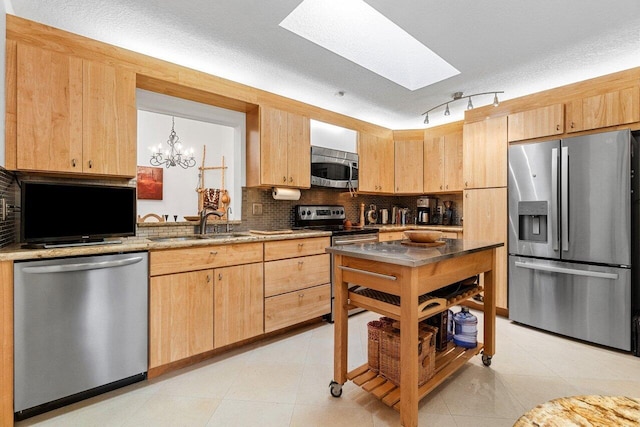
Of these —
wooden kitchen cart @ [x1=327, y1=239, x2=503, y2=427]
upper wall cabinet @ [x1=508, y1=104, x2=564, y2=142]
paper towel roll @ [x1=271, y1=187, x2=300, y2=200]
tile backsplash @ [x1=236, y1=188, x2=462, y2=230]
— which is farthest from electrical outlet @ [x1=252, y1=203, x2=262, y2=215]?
upper wall cabinet @ [x1=508, y1=104, x2=564, y2=142]

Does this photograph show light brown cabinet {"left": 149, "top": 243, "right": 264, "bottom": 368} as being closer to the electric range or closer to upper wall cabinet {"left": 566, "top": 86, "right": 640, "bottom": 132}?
the electric range

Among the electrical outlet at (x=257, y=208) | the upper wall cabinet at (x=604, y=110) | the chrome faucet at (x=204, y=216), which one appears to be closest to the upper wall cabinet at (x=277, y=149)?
the electrical outlet at (x=257, y=208)

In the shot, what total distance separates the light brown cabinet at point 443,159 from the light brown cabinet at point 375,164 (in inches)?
20.2

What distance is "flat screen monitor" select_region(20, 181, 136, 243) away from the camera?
5.93 feet

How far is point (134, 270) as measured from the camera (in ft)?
6.52

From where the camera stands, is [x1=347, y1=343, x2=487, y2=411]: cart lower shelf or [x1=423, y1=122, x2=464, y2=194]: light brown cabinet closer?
[x1=347, y1=343, x2=487, y2=411]: cart lower shelf

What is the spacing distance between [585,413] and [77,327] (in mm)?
2410

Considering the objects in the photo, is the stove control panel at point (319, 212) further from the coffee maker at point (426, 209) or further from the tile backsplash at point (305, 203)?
the coffee maker at point (426, 209)

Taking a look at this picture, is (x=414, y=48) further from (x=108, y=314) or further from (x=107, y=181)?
(x=108, y=314)

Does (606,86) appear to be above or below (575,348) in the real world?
above

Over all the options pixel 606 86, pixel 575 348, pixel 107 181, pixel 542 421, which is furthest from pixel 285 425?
pixel 606 86

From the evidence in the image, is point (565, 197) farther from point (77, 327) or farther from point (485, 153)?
point (77, 327)

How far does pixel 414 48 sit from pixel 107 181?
2872 millimetres

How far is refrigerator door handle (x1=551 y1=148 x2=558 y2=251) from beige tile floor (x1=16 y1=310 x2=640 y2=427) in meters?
0.97
